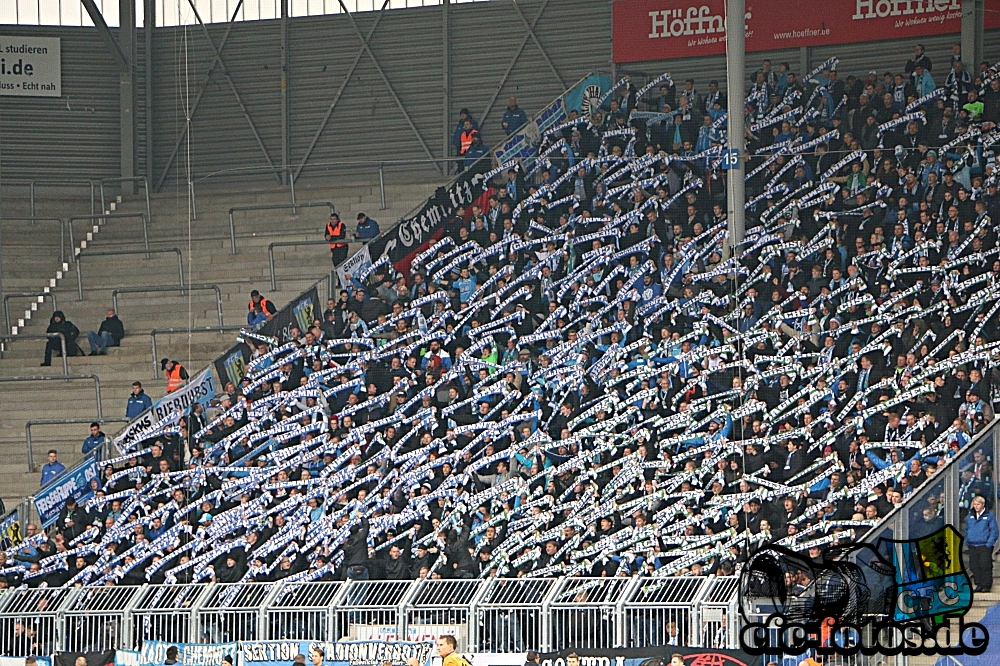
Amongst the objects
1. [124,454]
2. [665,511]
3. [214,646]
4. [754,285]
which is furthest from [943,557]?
[124,454]

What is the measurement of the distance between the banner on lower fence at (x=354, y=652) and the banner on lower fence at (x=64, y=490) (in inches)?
195

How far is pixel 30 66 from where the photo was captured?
27.2m

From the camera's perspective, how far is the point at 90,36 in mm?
27516

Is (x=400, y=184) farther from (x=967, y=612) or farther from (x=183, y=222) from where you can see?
(x=967, y=612)

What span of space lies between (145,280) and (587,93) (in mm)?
7358

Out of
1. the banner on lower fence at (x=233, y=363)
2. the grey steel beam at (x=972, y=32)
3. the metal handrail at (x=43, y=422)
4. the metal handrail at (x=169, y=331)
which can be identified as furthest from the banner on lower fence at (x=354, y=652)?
the grey steel beam at (x=972, y=32)

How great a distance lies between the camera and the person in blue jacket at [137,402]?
21562mm

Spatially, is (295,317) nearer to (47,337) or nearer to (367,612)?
(47,337)

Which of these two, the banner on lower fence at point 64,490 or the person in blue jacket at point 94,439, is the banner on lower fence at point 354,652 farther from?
the person in blue jacket at point 94,439

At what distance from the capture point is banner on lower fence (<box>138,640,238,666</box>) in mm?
16172

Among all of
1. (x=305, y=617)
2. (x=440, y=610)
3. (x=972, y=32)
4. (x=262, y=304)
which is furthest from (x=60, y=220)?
(x=972, y=32)

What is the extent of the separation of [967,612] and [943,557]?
0.61 meters

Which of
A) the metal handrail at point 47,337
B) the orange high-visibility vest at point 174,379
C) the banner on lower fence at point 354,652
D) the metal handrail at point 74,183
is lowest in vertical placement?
the banner on lower fence at point 354,652

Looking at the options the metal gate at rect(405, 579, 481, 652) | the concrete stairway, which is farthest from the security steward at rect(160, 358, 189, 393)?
the metal gate at rect(405, 579, 481, 652)
